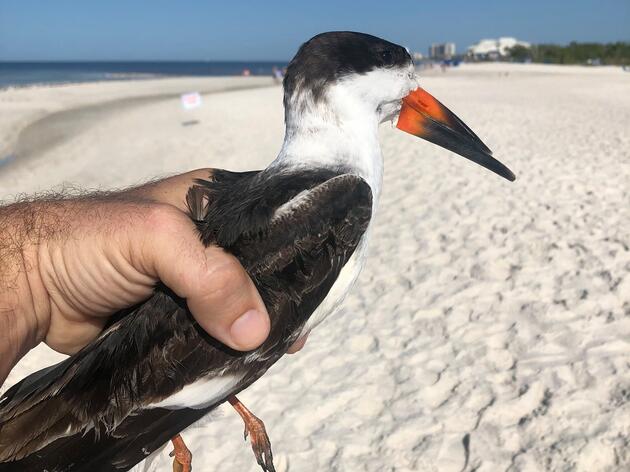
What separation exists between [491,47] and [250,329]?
352 feet

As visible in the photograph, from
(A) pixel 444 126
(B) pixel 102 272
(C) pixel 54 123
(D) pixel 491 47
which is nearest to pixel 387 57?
(A) pixel 444 126

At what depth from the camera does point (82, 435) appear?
2.08 m

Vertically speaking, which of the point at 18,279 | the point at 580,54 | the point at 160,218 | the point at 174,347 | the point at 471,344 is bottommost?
the point at 471,344

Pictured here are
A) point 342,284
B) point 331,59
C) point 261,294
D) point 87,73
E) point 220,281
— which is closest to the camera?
point 220,281

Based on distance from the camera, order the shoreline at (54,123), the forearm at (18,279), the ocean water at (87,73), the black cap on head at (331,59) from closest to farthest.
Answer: the forearm at (18,279) < the black cap on head at (331,59) < the shoreline at (54,123) < the ocean water at (87,73)

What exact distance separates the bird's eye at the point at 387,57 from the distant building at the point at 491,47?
9805cm

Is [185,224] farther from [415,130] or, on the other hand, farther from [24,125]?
[24,125]

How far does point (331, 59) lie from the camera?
8.40 feet

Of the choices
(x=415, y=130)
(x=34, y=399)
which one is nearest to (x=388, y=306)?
(x=415, y=130)

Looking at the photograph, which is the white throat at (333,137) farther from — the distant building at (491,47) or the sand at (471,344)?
the distant building at (491,47)

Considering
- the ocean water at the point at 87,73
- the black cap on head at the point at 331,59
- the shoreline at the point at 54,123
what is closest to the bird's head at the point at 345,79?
the black cap on head at the point at 331,59

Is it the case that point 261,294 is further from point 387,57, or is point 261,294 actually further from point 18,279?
point 387,57

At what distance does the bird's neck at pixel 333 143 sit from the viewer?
2.51m

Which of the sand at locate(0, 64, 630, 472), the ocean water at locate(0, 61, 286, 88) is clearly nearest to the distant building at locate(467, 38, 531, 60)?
the ocean water at locate(0, 61, 286, 88)
